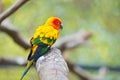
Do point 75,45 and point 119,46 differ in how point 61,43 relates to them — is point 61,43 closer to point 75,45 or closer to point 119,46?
point 75,45

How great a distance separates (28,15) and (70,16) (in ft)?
1.31

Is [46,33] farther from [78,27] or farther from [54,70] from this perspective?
[78,27]

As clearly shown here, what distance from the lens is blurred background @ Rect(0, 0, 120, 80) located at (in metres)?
3.48

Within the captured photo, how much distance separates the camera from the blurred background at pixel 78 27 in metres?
3.48

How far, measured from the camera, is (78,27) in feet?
12.5

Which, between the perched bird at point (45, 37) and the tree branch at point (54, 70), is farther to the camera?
the perched bird at point (45, 37)

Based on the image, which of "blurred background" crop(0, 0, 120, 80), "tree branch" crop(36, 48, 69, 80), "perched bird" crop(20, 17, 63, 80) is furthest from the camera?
"blurred background" crop(0, 0, 120, 80)

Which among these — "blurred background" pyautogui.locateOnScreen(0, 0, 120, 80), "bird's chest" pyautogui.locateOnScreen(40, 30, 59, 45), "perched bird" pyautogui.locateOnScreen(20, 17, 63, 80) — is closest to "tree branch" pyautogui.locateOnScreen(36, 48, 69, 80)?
"perched bird" pyautogui.locateOnScreen(20, 17, 63, 80)

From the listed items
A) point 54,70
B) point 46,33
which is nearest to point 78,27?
point 46,33

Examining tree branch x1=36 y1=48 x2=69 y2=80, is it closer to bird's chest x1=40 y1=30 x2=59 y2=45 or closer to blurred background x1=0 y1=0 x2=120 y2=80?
bird's chest x1=40 y1=30 x2=59 y2=45

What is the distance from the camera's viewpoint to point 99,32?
12.7 feet

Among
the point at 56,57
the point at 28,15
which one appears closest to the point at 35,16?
the point at 28,15

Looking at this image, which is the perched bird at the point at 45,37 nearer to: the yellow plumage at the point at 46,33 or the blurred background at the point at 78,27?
the yellow plumage at the point at 46,33

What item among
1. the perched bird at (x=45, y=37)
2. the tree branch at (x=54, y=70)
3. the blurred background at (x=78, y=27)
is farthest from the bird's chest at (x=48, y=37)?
the blurred background at (x=78, y=27)
